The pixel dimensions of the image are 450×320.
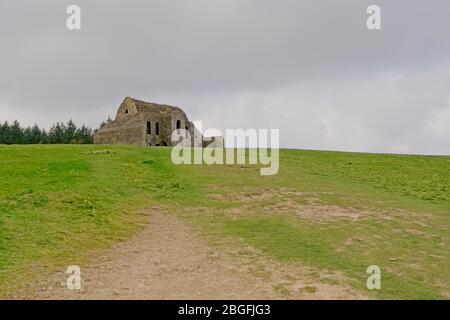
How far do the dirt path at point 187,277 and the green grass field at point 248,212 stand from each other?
70 centimetres

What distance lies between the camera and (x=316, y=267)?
11.3m

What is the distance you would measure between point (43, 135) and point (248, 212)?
365ft

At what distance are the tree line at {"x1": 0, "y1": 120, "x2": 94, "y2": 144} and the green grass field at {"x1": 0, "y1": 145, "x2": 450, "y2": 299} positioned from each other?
274 feet

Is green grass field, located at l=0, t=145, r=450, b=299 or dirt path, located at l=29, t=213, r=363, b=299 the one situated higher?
green grass field, located at l=0, t=145, r=450, b=299

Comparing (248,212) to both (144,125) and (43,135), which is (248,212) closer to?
(144,125)

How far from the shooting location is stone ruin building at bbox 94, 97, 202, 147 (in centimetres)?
5576

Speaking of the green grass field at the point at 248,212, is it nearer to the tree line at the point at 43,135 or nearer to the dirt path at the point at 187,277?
the dirt path at the point at 187,277

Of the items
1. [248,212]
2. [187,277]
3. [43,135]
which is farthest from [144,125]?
[43,135]

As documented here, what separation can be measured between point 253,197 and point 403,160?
68.4 feet

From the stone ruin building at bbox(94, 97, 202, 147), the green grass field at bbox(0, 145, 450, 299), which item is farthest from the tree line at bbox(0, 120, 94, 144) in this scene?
the green grass field at bbox(0, 145, 450, 299)

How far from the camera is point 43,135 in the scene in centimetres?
11875

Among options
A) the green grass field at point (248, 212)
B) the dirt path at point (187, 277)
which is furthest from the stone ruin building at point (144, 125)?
the dirt path at point (187, 277)

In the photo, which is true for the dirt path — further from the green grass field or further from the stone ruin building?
the stone ruin building
